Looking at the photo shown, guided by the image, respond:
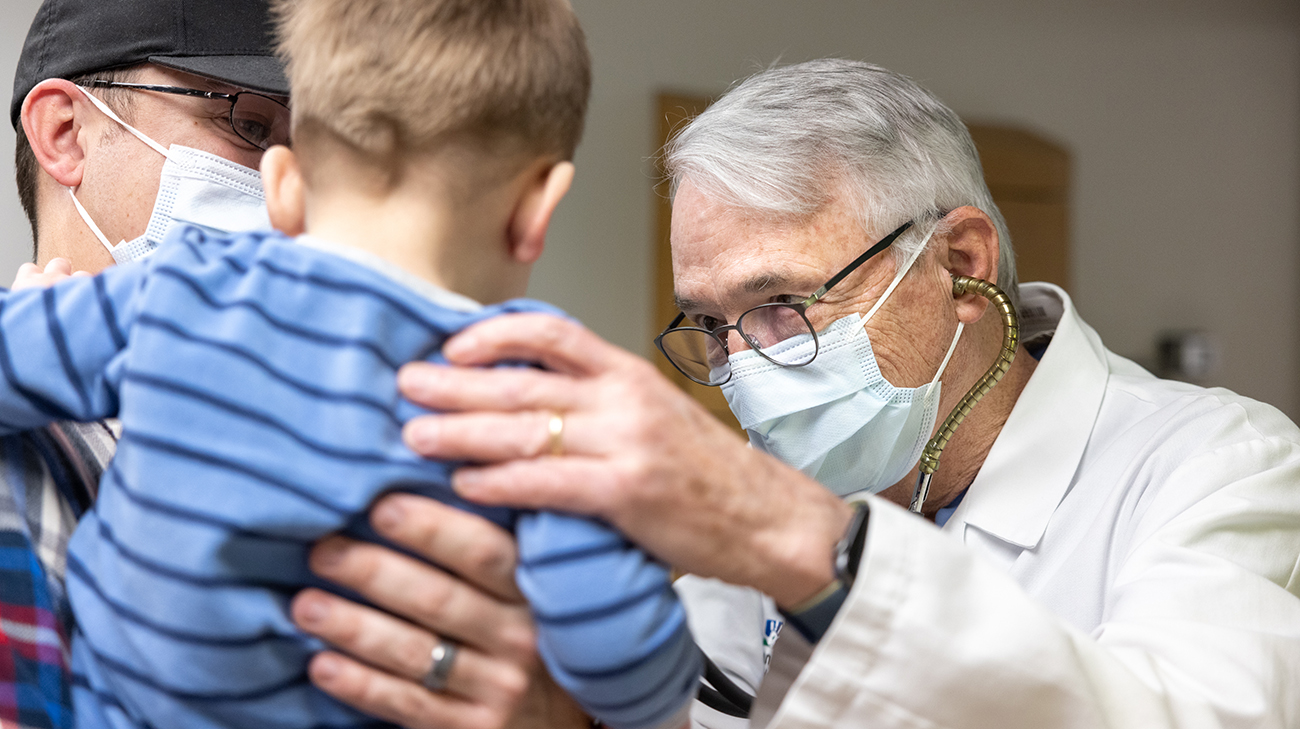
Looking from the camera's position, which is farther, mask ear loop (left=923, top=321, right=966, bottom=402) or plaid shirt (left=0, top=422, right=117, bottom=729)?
mask ear loop (left=923, top=321, right=966, bottom=402)

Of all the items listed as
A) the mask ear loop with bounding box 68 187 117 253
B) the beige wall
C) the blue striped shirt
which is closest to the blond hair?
the blue striped shirt

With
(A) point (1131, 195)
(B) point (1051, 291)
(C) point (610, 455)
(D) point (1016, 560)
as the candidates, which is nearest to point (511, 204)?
(C) point (610, 455)

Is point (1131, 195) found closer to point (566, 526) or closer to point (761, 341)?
point (761, 341)

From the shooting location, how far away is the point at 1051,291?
1751 millimetres

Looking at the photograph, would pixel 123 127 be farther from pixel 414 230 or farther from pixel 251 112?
pixel 414 230

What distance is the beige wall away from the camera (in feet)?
10.6

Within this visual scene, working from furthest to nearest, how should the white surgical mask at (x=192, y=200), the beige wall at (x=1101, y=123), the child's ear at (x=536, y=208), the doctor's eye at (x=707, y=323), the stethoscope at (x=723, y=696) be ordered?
the beige wall at (x=1101, y=123) → the doctor's eye at (x=707, y=323) → the stethoscope at (x=723, y=696) → the white surgical mask at (x=192, y=200) → the child's ear at (x=536, y=208)

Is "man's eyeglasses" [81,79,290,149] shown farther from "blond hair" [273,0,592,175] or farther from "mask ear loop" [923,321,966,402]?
"mask ear loop" [923,321,966,402]

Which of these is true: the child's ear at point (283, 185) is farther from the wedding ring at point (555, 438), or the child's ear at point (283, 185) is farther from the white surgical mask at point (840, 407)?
the white surgical mask at point (840, 407)

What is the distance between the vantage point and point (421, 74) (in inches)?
28.9

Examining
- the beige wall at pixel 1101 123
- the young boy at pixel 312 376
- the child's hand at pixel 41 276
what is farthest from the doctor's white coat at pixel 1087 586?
the beige wall at pixel 1101 123

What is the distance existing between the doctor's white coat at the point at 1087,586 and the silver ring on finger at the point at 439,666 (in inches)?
12.9

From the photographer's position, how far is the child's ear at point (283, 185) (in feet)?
2.68

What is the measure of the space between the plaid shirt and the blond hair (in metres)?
0.38
